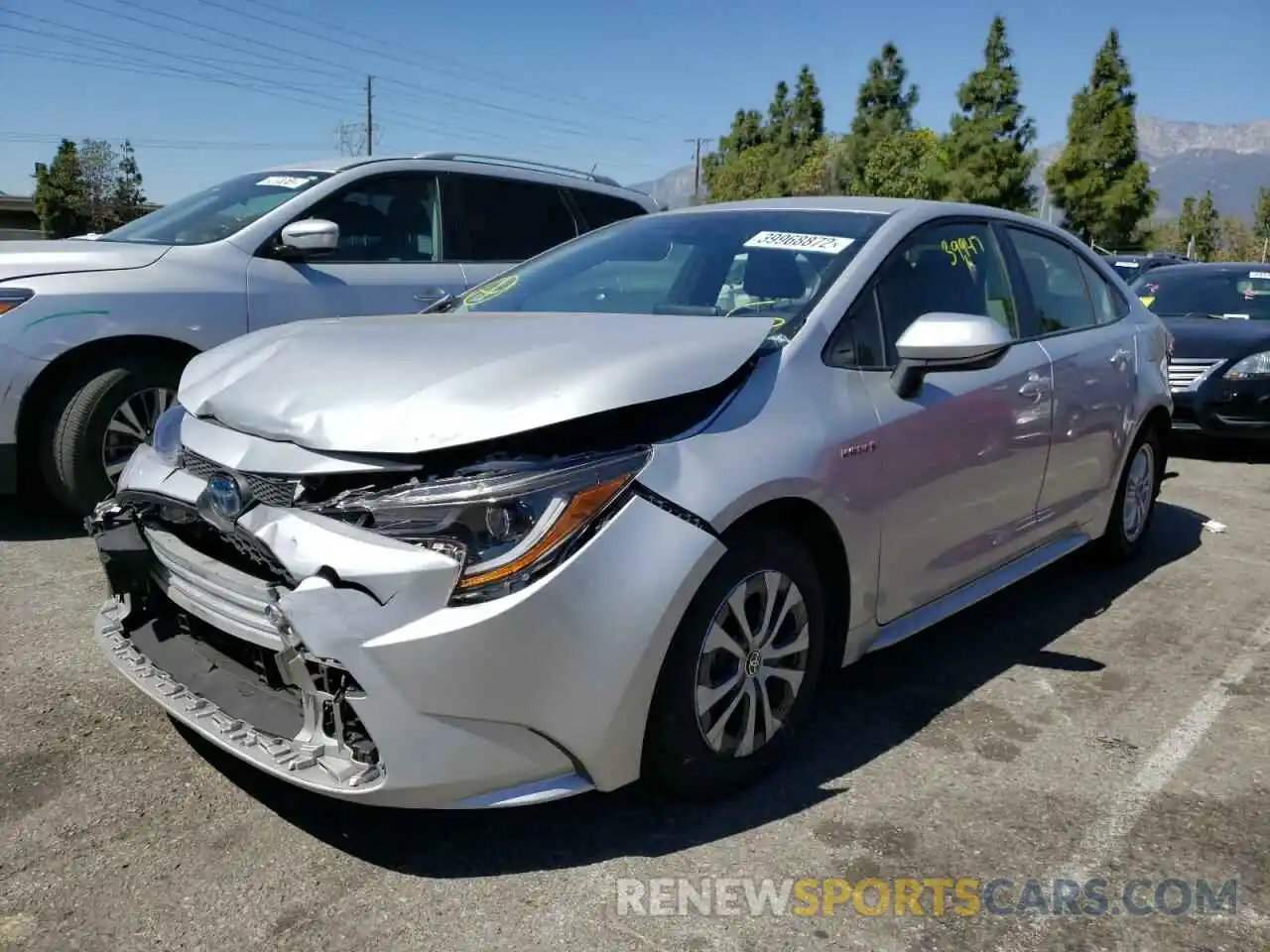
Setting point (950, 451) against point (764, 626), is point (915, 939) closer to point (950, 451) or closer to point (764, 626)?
point (764, 626)

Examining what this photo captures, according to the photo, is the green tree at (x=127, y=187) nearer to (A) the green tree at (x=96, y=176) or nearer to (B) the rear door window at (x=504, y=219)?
(A) the green tree at (x=96, y=176)

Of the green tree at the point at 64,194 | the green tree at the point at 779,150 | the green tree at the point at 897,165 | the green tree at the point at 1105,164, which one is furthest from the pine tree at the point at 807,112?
the green tree at the point at 64,194

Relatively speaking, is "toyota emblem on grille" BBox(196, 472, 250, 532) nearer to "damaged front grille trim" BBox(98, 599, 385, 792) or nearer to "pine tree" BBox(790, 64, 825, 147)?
"damaged front grille trim" BBox(98, 599, 385, 792)

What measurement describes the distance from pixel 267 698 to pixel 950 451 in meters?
2.08

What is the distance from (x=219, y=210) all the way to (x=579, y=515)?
13.8 ft

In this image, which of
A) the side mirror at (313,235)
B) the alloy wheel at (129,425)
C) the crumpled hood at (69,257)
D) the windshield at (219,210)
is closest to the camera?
the crumpled hood at (69,257)

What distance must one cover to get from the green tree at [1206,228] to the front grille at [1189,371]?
157 feet

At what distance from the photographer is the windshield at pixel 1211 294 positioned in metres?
8.86

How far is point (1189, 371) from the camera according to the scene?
812 cm

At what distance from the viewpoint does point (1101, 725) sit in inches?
132

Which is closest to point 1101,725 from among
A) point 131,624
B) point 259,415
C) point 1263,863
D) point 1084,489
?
point 1263,863

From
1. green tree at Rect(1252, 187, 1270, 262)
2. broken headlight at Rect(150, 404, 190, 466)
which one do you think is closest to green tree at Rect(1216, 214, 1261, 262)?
green tree at Rect(1252, 187, 1270, 262)

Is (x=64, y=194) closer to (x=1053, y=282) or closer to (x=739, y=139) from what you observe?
(x=739, y=139)
